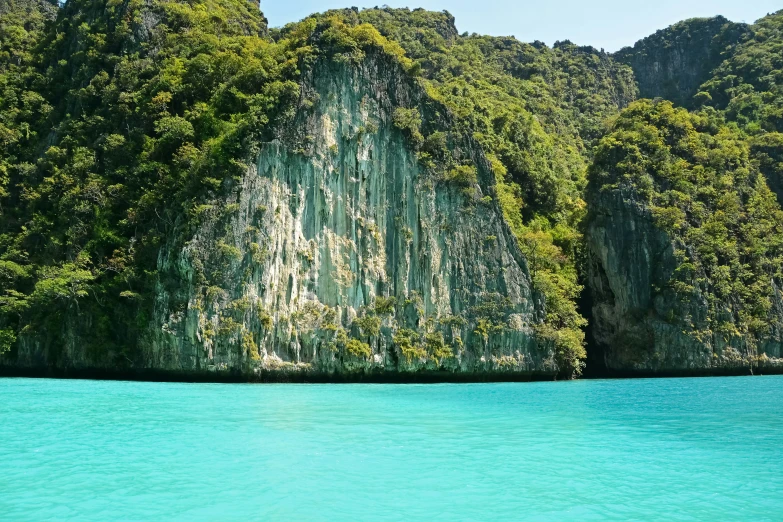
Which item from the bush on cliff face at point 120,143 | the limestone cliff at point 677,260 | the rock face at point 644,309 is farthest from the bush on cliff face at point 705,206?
the bush on cliff face at point 120,143

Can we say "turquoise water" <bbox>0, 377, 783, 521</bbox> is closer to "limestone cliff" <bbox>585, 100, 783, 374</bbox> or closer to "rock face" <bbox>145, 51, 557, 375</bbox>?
"rock face" <bbox>145, 51, 557, 375</bbox>

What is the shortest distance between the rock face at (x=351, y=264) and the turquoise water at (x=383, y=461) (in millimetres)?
10512

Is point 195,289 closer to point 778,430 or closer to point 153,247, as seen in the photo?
point 153,247

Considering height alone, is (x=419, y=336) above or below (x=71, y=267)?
below

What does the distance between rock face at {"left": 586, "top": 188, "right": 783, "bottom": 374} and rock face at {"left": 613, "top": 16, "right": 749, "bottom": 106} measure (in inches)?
Result: 1060

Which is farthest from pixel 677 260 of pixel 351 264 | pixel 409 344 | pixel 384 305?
pixel 351 264

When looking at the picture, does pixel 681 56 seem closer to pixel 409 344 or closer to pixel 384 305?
pixel 384 305

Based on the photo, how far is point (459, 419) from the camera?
14812 mm

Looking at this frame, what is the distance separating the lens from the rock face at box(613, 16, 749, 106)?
6228 centimetres

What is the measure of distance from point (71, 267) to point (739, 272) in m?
34.9

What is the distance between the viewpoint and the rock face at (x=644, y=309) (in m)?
36.0

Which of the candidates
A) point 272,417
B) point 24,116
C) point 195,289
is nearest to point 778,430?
point 272,417

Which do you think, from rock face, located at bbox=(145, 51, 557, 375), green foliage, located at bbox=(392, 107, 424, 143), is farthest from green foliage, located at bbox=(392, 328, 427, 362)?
green foliage, located at bbox=(392, 107, 424, 143)

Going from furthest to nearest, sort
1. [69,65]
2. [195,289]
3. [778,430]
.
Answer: [69,65] → [195,289] → [778,430]
